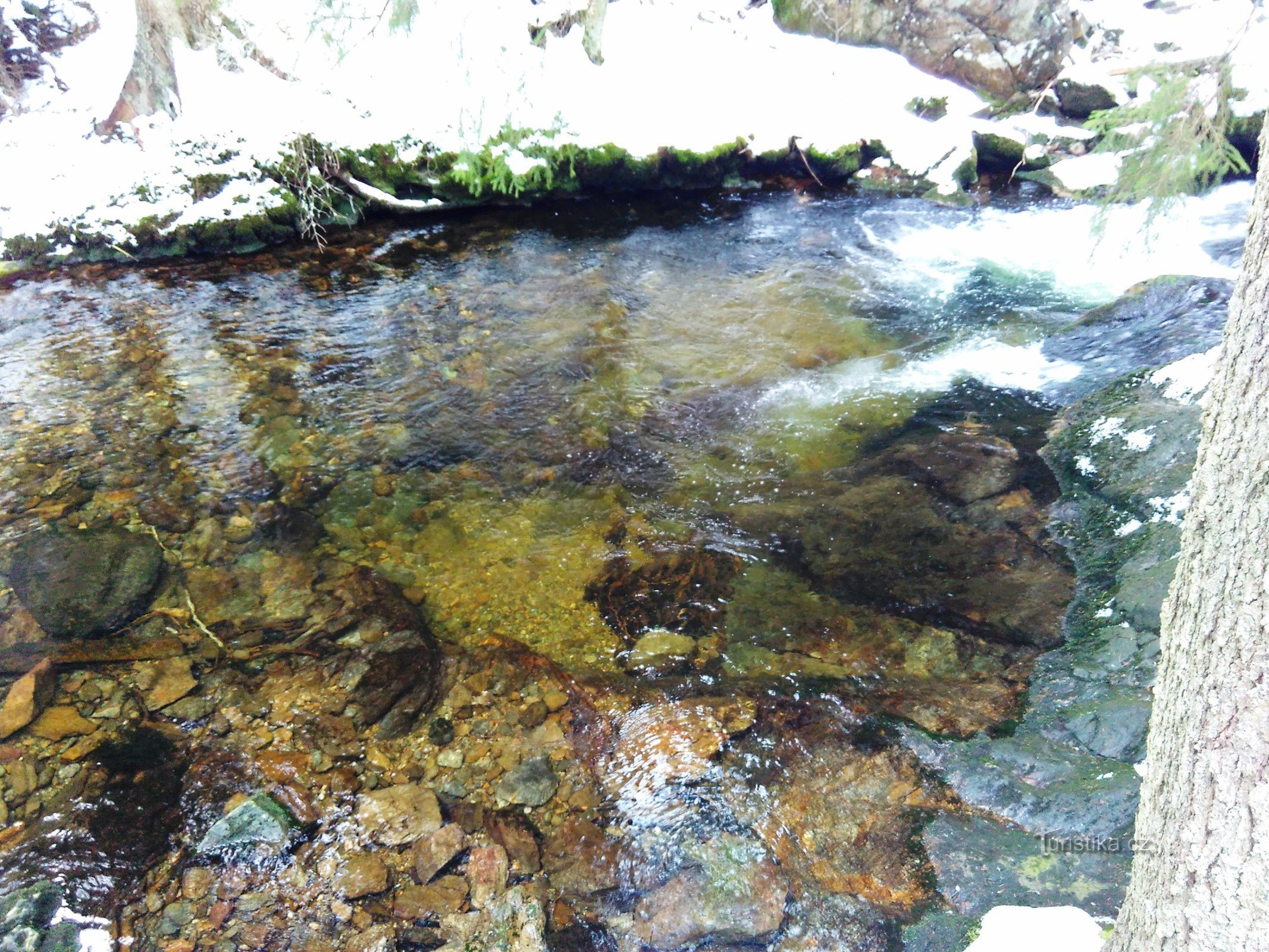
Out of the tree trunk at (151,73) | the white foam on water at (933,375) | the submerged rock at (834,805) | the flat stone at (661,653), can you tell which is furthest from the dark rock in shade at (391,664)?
the tree trunk at (151,73)

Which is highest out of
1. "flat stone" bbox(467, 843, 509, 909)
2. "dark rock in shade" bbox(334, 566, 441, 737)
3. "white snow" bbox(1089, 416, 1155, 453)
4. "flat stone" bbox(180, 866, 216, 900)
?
"white snow" bbox(1089, 416, 1155, 453)

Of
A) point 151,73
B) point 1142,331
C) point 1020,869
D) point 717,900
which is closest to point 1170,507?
point 1020,869

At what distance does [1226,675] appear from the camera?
1.46 m

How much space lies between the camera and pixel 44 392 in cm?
660

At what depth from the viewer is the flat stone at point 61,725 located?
3.76 m

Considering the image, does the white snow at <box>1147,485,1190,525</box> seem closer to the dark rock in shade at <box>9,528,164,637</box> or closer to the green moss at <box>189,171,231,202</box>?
the dark rock in shade at <box>9,528,164,637</box>

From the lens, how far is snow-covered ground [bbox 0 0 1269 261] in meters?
8.91

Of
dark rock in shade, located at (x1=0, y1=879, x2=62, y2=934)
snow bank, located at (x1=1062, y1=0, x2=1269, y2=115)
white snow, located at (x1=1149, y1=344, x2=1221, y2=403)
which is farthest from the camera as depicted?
snow bank, located at (x1=1062, y1=0, x2=1269, y2=115)

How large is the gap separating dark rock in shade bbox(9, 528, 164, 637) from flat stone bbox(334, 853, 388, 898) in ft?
7.87

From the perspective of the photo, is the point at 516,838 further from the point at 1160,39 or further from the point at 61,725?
the point at 1160,39

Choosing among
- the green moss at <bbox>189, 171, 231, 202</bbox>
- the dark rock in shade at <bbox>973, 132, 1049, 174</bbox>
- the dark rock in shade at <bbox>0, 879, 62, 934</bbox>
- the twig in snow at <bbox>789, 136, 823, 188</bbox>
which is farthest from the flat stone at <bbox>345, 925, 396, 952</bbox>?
the dark rock in shade at <bbox>973, 132, 1049, 174</bbox>

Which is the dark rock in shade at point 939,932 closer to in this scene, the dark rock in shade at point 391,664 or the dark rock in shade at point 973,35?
the dark rock in shade at point 391,664

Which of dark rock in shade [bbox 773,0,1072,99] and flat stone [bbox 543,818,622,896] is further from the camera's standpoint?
dark rock in shade [bbox 773,0,1072,99]

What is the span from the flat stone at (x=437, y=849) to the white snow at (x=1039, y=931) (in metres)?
2.20
